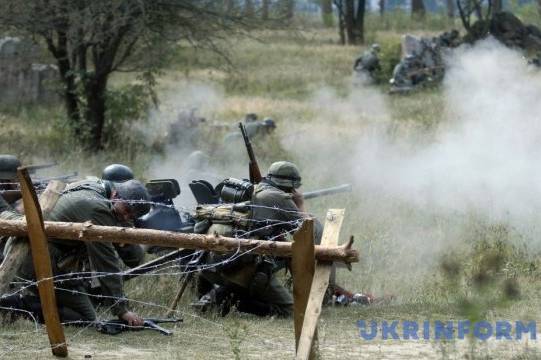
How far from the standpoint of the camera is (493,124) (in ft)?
50.8

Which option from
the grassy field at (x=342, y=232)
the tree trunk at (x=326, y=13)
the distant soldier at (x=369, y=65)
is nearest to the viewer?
the grassy field at (x=342, y=232)

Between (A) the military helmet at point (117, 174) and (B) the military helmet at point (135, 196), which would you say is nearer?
(B) the military helmet at point (135, 196)

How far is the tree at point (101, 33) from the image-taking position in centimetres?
1786

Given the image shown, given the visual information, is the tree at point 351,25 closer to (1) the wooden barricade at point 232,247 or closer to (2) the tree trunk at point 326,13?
(2) the tree trunk at point 326,13

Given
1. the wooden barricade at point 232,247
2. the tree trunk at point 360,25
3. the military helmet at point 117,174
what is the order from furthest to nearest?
Answer: 1. the tree trunk at point 360,25
2. the military helmet at point 117,174
3. the wooden barricade at point 232,247

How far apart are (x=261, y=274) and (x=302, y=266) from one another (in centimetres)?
299

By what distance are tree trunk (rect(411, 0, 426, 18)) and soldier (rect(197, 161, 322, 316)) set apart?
37.7 meters

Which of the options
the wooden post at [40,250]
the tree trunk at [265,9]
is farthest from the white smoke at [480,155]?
the wooden post at [40,250]

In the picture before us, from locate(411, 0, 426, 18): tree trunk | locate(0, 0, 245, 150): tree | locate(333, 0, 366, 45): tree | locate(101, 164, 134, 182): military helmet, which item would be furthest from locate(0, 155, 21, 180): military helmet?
locate(411, 0, 426, 18): tree trunk

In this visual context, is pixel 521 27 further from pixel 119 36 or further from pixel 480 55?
pixel 119 36

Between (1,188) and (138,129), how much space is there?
10642 mm

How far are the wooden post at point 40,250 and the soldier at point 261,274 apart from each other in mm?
2398

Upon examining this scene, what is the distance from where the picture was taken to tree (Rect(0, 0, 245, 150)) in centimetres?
1786

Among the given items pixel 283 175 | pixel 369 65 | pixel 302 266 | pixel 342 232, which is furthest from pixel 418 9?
pixel 302 266
